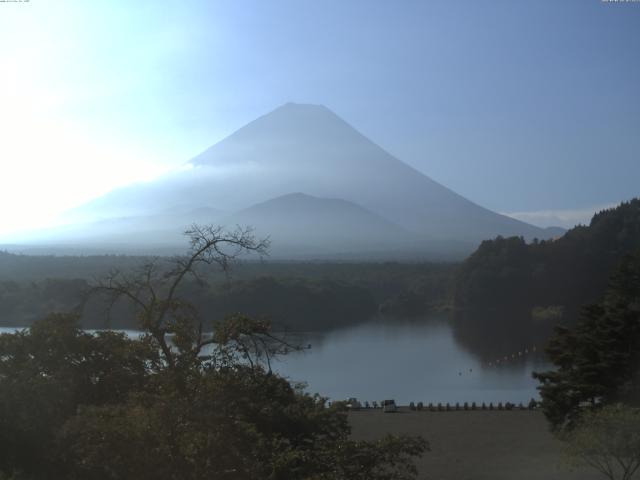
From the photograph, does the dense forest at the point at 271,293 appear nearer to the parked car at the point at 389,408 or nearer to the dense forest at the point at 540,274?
the dense forest at the point at 540,274

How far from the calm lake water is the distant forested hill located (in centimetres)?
708

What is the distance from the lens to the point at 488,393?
12164mm

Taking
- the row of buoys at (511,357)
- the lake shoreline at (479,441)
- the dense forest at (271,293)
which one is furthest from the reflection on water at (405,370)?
the lake shoreline at (479,441)

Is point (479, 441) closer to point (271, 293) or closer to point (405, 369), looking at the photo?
point (405, 369)

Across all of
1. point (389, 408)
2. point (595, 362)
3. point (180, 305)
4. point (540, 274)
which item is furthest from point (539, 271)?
point (180, 305)

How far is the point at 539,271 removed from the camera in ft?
87.7

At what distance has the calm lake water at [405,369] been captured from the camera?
12023mm

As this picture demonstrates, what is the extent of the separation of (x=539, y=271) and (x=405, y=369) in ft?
46.2

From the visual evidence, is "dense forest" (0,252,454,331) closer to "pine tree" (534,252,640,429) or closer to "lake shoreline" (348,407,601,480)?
"lake shoreline" (348,407,601,480)

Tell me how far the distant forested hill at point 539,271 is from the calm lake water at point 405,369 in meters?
7.08

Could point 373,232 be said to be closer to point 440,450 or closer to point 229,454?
point 440,450

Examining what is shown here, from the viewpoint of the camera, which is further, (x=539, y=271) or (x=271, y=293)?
(x=539, y=271)

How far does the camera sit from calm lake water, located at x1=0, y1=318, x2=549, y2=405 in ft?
39.4

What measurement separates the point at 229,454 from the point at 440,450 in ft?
16.5
